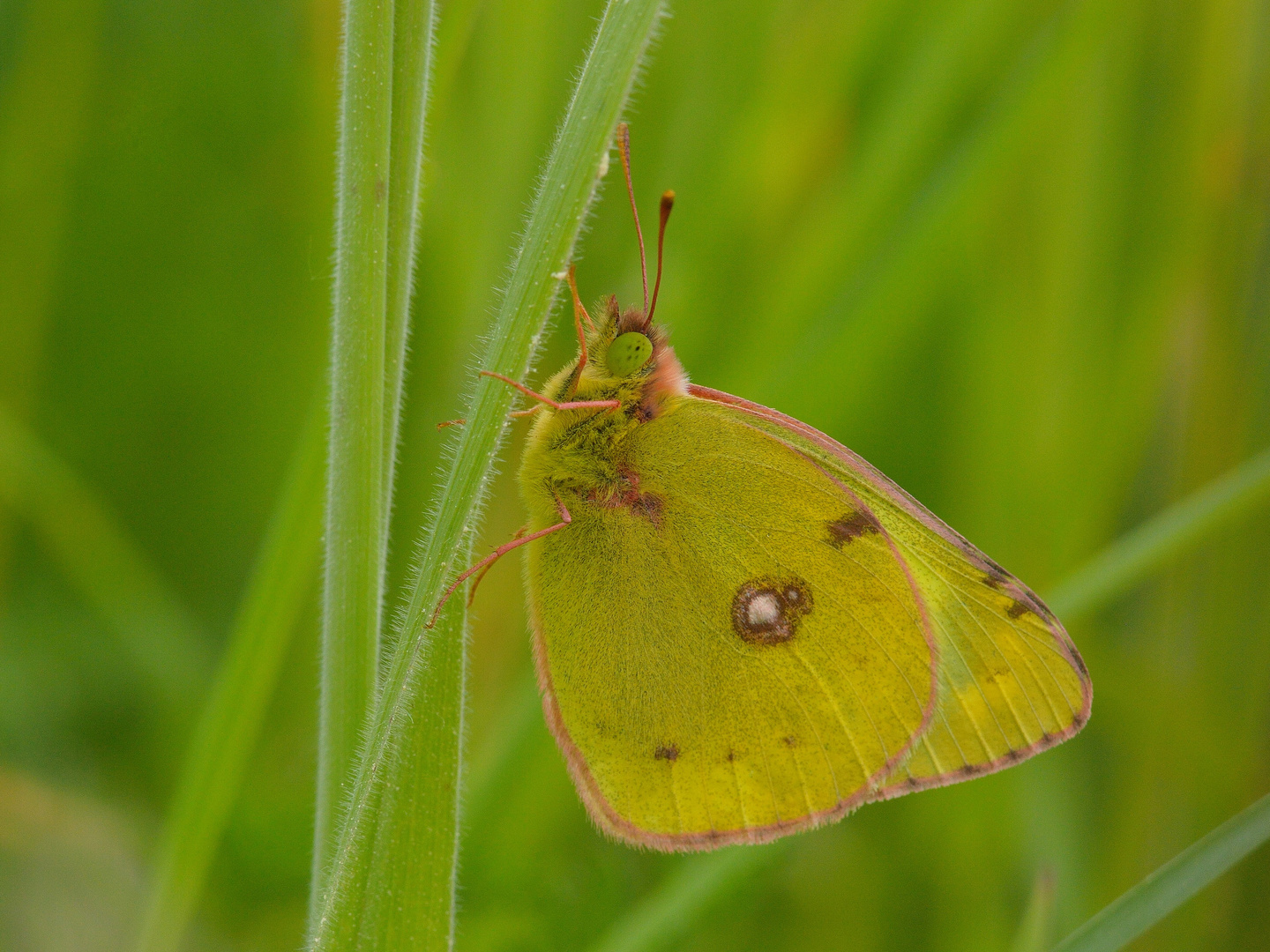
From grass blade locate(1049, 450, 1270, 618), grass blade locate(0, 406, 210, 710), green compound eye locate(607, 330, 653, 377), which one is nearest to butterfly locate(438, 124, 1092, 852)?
green compound eye locate(607, 330, 653, 377)

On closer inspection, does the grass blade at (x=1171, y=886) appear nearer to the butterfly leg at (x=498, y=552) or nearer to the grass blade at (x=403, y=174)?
the butterfly leg at (x=498, y=552)

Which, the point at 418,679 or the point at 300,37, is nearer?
the point at 418,679

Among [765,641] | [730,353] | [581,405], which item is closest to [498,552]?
[581,405]

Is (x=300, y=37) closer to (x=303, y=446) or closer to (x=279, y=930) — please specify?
(x=303, y=446)

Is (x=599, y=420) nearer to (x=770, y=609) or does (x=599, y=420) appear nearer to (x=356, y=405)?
(x=770, y=609)

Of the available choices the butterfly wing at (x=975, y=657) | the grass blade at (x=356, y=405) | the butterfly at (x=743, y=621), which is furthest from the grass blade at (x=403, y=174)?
the butterfly wing at (x=975, y=657)

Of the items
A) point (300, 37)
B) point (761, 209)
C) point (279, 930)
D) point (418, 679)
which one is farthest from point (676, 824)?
point (300, 37)
